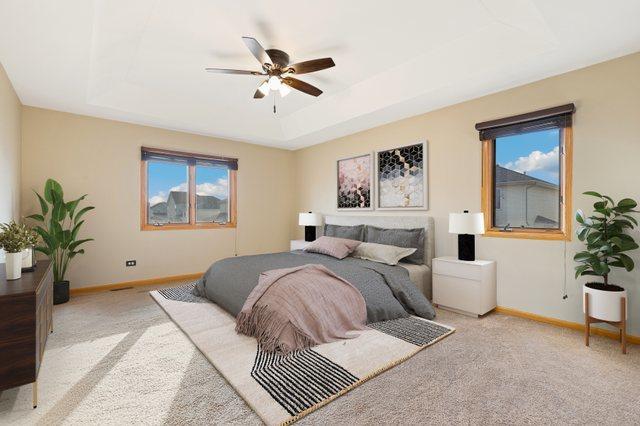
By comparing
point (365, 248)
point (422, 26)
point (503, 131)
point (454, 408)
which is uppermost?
point (422, 26)

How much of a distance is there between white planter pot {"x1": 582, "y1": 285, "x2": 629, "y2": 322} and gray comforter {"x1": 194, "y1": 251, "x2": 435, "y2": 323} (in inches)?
51.5

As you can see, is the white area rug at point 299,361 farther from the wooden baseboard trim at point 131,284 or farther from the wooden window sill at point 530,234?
the wooden baseboard trim at point 131,284

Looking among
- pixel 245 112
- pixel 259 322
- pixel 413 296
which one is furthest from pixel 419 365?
pixel 245 112

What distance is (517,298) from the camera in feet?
10.9

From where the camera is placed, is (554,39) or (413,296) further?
(413,296)

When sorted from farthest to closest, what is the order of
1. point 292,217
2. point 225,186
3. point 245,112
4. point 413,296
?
point 292,217
point 225,186
point 245,112
point 413,296

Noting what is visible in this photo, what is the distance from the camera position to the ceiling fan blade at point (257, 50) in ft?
7.64

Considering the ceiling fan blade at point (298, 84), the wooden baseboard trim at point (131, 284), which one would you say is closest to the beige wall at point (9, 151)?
the wooden baseboard trim at point (131, 284)

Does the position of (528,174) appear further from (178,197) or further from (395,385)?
(178,197)

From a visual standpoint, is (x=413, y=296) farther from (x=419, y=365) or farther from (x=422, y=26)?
(x=422, y=26)

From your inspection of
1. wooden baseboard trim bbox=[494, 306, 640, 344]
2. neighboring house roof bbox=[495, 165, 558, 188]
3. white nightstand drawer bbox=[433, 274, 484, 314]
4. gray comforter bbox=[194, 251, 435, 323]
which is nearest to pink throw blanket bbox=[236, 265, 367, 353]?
gray comforter bbox=[194, 251, 435, 323]

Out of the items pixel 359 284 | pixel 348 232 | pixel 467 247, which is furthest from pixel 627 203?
pixel 348 232

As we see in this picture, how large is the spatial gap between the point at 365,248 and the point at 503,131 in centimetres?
210

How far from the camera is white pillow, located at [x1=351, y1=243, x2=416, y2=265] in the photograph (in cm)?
369
